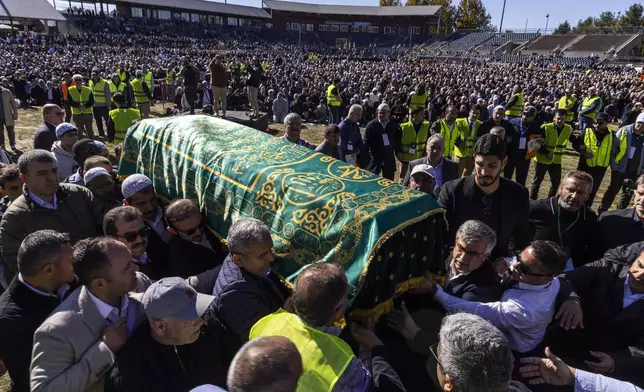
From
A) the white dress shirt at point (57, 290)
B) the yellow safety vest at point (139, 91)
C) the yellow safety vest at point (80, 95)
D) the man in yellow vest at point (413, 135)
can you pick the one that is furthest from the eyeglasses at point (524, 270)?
the yellow safety vest at point (139, 91)

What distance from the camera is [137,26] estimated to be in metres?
46.0

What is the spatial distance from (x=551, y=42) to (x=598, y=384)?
5757 centimetres

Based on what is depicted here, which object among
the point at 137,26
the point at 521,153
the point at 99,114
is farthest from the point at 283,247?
the point at 137,26

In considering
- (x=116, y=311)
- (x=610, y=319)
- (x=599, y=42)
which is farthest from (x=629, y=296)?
(x=599, y=42)

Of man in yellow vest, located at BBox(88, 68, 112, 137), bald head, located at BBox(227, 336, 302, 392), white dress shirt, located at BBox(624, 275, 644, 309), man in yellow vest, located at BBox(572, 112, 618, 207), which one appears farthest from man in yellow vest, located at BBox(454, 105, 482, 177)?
man in yellow vest, located at BBox(88, 68, 112, 137)

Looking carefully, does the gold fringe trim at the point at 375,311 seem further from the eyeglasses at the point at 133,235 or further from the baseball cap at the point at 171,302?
the eyeglasses at the point at 133,235

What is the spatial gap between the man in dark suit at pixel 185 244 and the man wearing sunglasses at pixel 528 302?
5.93 feet

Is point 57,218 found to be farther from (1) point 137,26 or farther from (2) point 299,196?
(1) point 137,26

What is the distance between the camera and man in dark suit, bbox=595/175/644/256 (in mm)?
3138

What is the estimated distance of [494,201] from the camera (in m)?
3.17

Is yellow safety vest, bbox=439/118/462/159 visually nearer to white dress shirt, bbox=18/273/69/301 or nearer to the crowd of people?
the crowd of people

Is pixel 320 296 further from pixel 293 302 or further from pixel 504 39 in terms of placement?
pixel 504 39

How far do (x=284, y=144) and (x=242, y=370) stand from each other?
2683 mm

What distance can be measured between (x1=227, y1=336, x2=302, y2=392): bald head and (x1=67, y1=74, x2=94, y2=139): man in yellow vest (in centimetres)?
968
